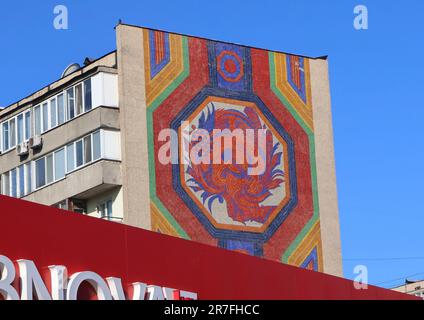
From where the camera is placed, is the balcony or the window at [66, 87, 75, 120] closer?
the balcony

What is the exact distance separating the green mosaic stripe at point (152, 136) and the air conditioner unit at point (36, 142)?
532cm

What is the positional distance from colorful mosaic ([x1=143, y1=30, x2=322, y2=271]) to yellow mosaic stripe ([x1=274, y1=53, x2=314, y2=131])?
0.15ft

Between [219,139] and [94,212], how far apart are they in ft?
20.0

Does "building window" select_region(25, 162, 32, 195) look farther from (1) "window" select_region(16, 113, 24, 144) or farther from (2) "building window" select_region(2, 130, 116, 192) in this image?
(1) "window" select_region(16, 113, 24, 144)

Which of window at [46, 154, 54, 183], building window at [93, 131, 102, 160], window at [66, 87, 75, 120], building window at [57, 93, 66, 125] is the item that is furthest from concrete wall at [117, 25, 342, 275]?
window at [46, 154, 54, 183]

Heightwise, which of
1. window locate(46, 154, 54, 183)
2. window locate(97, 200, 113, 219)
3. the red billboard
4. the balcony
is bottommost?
the red billboard

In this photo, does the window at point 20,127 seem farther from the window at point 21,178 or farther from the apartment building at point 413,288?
the apartment building at point 413,288

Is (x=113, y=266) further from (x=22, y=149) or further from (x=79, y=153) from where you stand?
(x=22, y=149)

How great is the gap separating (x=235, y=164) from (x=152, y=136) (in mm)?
4043

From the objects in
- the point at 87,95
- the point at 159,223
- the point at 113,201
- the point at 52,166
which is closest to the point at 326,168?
the point at 159,223

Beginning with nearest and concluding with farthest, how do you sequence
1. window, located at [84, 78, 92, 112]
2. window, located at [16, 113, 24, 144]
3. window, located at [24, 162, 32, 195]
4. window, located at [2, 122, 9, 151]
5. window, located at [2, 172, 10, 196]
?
1. window, located at [84, 78, 92, 112]
2. window, located at [24, 162, 32, 195]
3. window, located at [16, 113, 24, 144]
4. window, located at [2, 172, 10, 196]
5. window, located at [2, 122, 9, 151]

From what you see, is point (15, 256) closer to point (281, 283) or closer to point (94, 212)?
point (281, 283)

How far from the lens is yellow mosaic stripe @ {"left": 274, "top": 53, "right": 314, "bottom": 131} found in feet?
182
